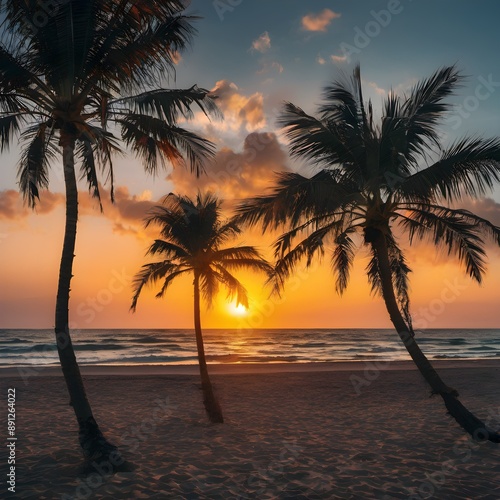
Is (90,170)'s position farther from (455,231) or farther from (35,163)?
(455,231)

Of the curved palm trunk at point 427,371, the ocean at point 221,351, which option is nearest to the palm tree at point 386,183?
the curved palm trunk at point 427,371

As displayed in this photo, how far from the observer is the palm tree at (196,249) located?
42.2 feet

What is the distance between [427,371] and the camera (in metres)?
10.2

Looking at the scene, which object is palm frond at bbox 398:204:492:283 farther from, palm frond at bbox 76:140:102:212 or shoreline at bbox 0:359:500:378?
shoreline at bbox 0:359:500:378

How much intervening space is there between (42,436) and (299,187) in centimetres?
760

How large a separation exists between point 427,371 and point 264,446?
3770mm

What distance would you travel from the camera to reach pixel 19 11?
7.95 m

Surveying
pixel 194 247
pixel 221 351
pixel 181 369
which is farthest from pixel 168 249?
pixel 221 351

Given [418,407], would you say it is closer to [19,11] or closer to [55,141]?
[55,141]

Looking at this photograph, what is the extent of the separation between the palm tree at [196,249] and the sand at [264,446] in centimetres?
216

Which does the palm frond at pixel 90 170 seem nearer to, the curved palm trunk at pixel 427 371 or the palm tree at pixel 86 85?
the palm tree at pixel 86 85

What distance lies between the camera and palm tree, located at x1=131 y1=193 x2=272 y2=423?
12.9 m

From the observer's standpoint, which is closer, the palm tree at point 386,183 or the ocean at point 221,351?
the palm tree at point 386,183

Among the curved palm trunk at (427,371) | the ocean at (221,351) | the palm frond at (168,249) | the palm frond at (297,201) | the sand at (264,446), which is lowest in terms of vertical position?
the ocean at (221,351)
